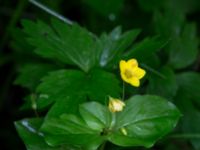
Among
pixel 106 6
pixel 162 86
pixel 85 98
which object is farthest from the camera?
pixel 106 6

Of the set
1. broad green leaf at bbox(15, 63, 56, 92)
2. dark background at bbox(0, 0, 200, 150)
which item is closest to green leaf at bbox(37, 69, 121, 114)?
broad green leaf at bbox(15, 63, 56, 92)

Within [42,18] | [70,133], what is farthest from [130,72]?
[42,18]

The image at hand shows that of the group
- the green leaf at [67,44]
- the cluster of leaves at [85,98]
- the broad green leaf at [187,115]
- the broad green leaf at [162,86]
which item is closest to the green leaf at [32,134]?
the cluster of leaves at [85,98]

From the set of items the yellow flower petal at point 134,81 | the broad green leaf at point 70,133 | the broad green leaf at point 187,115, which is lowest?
the broad green leaf at point 187,115

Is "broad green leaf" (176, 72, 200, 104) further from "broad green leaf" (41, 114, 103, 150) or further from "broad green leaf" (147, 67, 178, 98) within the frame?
"broad green leaf" (41, 114, 103, 150)

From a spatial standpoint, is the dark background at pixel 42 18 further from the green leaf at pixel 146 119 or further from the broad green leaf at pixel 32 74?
the green leaf at pixel 146 119

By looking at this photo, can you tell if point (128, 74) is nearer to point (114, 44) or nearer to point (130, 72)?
point (130, 72)
